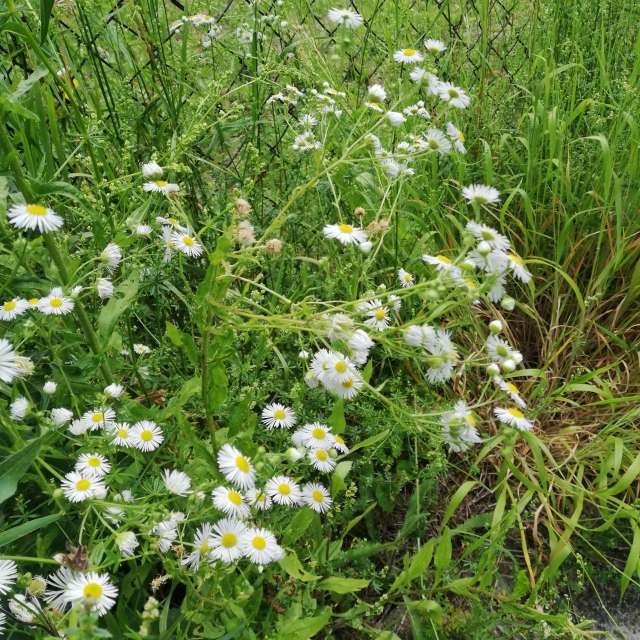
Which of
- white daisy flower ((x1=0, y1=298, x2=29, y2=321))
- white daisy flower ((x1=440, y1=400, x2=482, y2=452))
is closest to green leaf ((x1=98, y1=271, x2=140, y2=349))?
white daisy flower ((x1=0, y1=298, x2=29, y2=321))

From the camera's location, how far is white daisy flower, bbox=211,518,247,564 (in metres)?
0.91

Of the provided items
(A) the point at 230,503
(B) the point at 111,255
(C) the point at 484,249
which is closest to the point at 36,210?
(B) the point at 111,255

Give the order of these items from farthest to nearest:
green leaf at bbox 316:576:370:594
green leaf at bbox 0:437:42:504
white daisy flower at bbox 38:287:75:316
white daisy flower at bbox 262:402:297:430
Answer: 1. white daisy flower at bbox 262:402:297:430
2. green leaf at bbox 316:576:370:594
3. white daisy flower at bbox 38:287:75:316
4. green leaf at bbox 0:437:42:504

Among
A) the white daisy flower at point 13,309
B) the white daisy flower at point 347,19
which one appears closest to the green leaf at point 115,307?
the white daisy flower at point 13,309

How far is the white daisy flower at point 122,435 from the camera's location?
1.06 metres

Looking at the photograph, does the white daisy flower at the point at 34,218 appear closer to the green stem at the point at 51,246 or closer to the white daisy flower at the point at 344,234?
the green stem at the point at 51,246

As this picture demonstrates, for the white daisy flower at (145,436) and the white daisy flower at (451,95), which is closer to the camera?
the white daisy flower at (145,436)

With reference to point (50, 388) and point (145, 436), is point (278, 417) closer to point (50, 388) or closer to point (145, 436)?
point (145, 436)

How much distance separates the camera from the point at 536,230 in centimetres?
190

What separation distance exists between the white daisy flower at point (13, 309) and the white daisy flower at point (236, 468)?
0.37m

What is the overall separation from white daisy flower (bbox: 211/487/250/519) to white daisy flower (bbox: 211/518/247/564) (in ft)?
0.04

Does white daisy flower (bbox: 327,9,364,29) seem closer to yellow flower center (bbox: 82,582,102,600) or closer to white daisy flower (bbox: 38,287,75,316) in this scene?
white daisy flower (bbox: 38,287,75,316)

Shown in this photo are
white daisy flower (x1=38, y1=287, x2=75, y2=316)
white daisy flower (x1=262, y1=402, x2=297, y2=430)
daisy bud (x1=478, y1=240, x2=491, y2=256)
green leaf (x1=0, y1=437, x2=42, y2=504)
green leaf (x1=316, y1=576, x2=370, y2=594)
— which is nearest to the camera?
green leaf (x1=0, y1=437, x2=42, y2=504)

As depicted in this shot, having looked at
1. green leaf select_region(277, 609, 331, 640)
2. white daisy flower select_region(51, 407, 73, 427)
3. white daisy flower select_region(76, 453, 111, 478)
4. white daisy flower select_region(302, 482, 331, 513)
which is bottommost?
green leaf select_region(277, 609, 331, 640)
